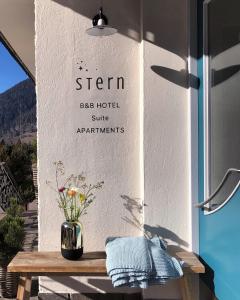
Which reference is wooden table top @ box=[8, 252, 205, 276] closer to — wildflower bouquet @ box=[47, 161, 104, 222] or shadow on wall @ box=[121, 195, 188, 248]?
shadow on wall @ box=[121, 195, 188, 248]

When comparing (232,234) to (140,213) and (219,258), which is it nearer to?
(219,258)

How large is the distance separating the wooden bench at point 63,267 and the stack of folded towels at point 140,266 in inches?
4.2

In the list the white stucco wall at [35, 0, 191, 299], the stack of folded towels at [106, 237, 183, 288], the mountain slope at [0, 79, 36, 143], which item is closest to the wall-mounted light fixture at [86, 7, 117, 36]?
the white stucco wall at [35, 0, 191, 299]

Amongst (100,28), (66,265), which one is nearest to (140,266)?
(66,265)

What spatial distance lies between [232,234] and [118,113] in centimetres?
115

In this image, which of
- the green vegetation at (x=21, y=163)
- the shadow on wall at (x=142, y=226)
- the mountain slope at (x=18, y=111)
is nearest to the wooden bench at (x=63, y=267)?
the shadow on wall at (x=142, y=226)

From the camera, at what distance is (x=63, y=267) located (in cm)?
261

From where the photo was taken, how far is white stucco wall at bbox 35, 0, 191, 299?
2900mm

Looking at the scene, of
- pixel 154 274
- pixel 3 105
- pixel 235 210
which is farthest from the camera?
pixel 3 105

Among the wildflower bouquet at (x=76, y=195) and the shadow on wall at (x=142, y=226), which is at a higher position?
the wildflower bouquet at (x=76, y=195)

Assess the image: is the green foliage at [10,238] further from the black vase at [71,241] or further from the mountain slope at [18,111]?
the mountain slope at [18,111]

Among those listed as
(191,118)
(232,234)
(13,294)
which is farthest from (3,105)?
(232,234)

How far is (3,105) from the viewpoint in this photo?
1059cm

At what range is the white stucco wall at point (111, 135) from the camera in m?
2.90
